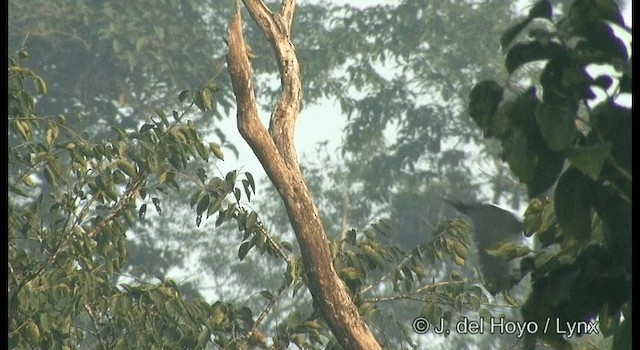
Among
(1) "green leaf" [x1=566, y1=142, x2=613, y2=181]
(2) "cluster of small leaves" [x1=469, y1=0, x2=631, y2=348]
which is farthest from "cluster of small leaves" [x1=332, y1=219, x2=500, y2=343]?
(1) "green leaf" [x1=566, y1=142, x2=613, y2=181]

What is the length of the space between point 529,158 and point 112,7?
1423 centimetres

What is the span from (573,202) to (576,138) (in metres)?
0.10

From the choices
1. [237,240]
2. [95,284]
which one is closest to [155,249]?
[237,240]

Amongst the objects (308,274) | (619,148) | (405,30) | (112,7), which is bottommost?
(619,148)

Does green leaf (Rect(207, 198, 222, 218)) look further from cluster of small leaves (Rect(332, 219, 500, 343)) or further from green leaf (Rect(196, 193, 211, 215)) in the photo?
cluster of small leaves (Rect(332, 219, 500, 343))

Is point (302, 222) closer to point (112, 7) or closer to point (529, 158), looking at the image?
point (529, 158)

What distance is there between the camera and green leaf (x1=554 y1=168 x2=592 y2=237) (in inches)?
81.0

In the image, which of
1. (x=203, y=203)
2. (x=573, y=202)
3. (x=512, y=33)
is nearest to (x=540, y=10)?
(x=512, y=33)

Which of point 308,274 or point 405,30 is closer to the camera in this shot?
point 308,274

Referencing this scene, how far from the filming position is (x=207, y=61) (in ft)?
54.7

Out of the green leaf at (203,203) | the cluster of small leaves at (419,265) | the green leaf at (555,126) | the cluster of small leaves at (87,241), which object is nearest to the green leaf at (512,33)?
the green leaf at (555,126)

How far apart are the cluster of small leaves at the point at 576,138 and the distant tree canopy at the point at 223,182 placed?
80 millimetres

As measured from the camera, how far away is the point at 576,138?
2.10 meters

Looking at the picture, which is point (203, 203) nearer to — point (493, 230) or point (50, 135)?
point (50, 135)
